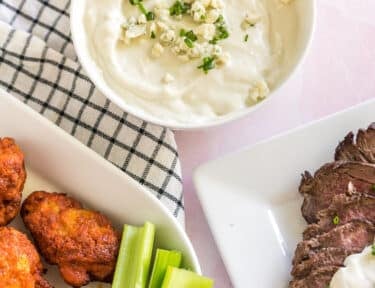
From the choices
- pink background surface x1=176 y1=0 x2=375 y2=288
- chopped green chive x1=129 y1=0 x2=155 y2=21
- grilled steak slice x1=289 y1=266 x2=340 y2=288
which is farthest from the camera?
pink background surface x1=176 y1=0 x2=375 y2=288

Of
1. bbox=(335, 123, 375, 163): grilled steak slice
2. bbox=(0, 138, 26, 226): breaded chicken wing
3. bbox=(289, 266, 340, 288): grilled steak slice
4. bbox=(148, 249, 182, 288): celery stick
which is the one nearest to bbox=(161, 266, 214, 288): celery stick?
bbox=(148, 249, 182, 288): celery stick

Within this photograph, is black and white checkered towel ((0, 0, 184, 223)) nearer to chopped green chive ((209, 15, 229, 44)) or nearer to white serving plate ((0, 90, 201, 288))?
white serving plate ((0, 90, 201, 288))

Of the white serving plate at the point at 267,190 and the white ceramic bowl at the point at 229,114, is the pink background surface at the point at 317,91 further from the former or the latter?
the white ceramic bowl at the point at 229,114

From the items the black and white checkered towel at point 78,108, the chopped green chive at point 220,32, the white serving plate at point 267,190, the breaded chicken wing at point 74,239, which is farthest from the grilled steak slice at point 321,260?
the chopped green chive at point 220,32

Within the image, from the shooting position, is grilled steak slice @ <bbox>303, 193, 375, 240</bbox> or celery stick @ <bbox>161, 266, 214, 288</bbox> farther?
grilled steak slice @ <bbox>303, 193, 375, 240</bbox>

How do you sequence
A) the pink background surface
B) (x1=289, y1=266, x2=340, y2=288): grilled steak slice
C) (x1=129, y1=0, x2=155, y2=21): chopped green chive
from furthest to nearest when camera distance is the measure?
the pink background surface, (x1=129, y1=0, x2=155, y2=21): chopped green chive, (x1=289, y1=266, x2=340, y2=288): grilled steak slice

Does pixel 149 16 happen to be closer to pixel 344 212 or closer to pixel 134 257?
pixel 134 257

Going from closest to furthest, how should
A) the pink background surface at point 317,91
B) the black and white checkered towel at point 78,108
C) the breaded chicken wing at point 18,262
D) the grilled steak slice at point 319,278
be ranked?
the breaded chicken wing at point 18,262 < the grilled steak slice at point 319,278 < the black and white checkered towel at point 78,108 < the pink background surface at point 317,91
